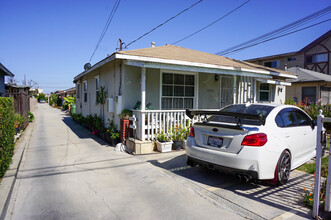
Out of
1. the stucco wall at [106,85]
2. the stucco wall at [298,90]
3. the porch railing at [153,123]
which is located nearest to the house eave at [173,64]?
the stucco wall at [106,85]

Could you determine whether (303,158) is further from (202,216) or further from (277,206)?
(202,216)

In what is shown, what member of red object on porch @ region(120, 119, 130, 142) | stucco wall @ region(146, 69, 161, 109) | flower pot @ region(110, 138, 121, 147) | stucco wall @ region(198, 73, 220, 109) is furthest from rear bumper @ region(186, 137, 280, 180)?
stucco wall @ region(198, 73, 220, 109)

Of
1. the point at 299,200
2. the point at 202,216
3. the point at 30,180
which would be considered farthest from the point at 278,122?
the point at 30,180

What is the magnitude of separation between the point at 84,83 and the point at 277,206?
1348 centimetres

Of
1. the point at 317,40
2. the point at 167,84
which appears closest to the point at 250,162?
the point at 167,84

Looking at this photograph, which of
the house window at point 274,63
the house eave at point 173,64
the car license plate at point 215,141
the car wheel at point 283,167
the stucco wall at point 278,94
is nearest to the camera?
the car wheel at point 283,167

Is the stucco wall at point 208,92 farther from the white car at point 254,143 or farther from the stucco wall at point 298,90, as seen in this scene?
the stucco wall at point 298,90

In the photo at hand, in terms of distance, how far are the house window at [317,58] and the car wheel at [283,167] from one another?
27.0 meters

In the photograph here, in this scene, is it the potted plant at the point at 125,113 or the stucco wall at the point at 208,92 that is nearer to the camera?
the potted plant at the point at 125,113

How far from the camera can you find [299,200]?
142 inches

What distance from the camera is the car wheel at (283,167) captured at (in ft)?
13.0

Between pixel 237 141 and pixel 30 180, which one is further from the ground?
pixel 237 141

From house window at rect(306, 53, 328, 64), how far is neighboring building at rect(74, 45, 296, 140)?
18787 millimetres

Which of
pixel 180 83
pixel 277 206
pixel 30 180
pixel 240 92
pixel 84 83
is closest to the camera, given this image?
pixel 277 206
